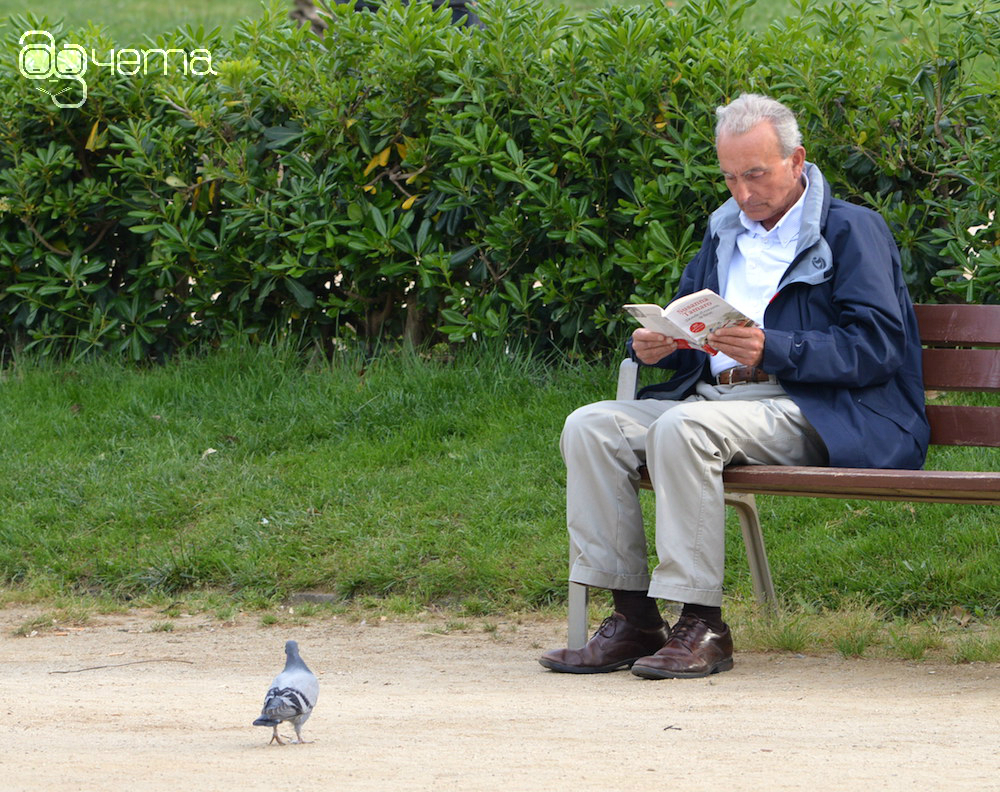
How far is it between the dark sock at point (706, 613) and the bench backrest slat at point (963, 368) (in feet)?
2.97

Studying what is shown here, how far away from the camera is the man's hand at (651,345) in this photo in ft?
14.5

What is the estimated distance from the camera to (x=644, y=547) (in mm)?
4301

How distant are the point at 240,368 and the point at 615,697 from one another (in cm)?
348

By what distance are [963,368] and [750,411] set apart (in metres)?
0.73

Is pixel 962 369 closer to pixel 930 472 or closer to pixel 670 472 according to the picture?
pixel 930 472

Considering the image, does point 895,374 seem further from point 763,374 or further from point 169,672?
point 169,672

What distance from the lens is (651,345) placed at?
4.46 metres

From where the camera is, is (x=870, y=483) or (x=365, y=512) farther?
(x=365, y=512)

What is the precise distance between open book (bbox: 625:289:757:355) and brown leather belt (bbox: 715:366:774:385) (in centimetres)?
23

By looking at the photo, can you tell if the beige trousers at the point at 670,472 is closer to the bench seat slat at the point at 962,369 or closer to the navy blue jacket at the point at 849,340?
the navy blue jacket at the point at 849,340
